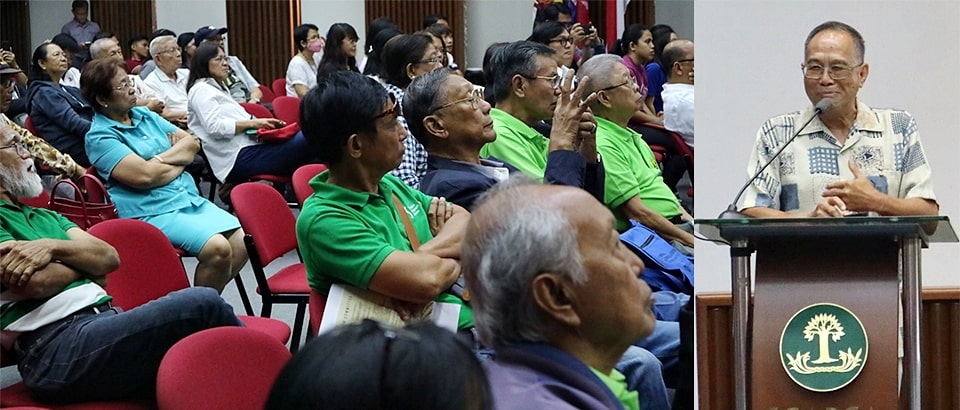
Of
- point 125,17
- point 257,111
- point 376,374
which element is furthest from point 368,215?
point 125,17

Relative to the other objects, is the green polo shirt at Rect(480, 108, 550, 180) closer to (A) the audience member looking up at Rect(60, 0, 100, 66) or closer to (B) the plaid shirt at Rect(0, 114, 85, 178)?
(B) the plaid shirt at Rect(0, 114, 85, 178)

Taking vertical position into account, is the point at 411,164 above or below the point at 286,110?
below

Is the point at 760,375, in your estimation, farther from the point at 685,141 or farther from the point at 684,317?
the point at 685,141

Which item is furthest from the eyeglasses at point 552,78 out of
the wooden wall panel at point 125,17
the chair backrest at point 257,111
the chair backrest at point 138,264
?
the wooden wall panel at point 125,17

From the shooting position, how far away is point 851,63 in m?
2.79

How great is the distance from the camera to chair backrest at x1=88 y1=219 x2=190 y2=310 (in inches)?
107

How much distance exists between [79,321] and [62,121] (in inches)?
101

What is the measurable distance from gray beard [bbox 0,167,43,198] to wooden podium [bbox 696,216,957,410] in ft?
5.32

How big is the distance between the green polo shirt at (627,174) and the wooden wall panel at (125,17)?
8988 mm

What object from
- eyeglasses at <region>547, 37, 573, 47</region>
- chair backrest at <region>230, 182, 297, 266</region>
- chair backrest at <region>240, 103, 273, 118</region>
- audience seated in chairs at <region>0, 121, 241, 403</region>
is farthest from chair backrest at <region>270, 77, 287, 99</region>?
audience seated in chairs at <region>0, 121, 241, 403</region>

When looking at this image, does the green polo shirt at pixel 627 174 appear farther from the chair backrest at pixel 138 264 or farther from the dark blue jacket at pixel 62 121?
the dark blue jacket at pixel 62 121

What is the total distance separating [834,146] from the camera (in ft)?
9.11

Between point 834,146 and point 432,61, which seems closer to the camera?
point 834,146

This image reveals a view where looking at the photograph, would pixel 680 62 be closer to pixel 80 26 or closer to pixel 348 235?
pixel 348 235
